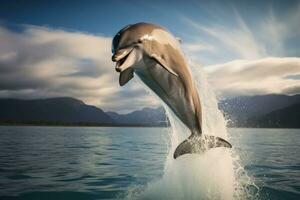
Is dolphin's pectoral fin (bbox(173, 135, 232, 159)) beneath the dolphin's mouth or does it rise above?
beneath

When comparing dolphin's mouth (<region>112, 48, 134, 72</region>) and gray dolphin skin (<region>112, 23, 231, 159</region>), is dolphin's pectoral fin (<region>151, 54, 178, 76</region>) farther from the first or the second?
dolphin's mouth (<region>112, 48, 134, 72</region>)

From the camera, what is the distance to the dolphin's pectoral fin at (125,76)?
9.12 m

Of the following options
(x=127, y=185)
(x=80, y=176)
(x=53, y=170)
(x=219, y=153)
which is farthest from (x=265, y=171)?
(x=53, y=170)

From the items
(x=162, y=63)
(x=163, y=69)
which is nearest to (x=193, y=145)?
(x=163, y=69)

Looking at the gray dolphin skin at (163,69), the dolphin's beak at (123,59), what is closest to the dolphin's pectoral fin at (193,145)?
the gray dolphin skin at (163,69)

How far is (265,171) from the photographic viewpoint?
18500mm

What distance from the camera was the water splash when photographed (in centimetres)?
1166

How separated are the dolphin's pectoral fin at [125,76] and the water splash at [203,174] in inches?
104

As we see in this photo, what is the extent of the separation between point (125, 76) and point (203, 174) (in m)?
4.97

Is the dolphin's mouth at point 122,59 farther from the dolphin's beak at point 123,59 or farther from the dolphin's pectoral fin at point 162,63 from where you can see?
the dolphin's pectoral fin at point 162,63

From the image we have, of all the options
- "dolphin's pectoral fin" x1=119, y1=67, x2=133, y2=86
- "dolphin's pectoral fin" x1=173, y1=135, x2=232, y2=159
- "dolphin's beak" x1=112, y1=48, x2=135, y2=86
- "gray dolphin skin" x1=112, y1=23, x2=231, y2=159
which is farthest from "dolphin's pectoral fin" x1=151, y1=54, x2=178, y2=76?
"dolphin's pectoral fin" x1=173, y1=135, x2=232, y2=159

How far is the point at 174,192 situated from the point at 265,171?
8.53 m

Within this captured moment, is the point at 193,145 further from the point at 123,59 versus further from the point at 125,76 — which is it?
the point at 123,59

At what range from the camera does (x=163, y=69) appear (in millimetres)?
8859
